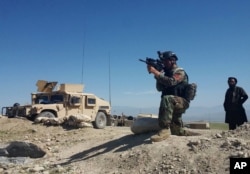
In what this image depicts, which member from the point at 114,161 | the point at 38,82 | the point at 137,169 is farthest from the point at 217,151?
the point at 38,82

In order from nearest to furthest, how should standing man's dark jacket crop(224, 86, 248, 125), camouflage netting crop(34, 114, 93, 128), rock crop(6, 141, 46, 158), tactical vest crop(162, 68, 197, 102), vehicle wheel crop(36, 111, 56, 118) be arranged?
1. tactical vest crop(162, 68, 197, 102)
2. standing man's dark jacket crop(224, 86, 248, 125)
3. rock crop(6, 141, 46, 158)
4. camouflage netting crop(34, 114, 93, 128)
5. vehicle wheel crop(36, 111, 56, 118)

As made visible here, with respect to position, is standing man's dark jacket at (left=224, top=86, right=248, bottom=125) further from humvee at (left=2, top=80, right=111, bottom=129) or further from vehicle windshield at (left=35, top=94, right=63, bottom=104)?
vehicle windshield at (left=35, top=94, right=63, bottom=104)

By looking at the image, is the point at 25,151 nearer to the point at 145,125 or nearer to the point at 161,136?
the point at 145,125

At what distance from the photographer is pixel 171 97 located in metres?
7.05

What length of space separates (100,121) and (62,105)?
2332 mm

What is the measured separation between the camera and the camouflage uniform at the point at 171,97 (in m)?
6.93

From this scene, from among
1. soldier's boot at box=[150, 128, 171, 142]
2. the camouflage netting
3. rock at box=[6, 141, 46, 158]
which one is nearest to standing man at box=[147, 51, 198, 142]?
soldier's boot at box=[150, 128, 171, 142]

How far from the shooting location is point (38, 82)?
17891mm

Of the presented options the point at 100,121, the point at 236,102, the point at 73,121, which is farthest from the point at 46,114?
the point at 236,102

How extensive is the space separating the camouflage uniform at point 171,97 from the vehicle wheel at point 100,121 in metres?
9.87

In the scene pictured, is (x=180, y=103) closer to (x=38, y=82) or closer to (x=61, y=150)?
(x=61, y=150)

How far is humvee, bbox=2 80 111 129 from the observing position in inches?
621

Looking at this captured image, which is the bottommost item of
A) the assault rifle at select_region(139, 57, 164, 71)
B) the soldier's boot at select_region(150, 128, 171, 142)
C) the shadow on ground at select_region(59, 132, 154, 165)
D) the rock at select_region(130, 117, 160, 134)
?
the shadow on ground at select_region(59, 132, 154, 165)

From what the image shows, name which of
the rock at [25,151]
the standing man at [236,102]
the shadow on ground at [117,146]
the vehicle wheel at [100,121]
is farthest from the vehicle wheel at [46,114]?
the standing man at [236,102]
